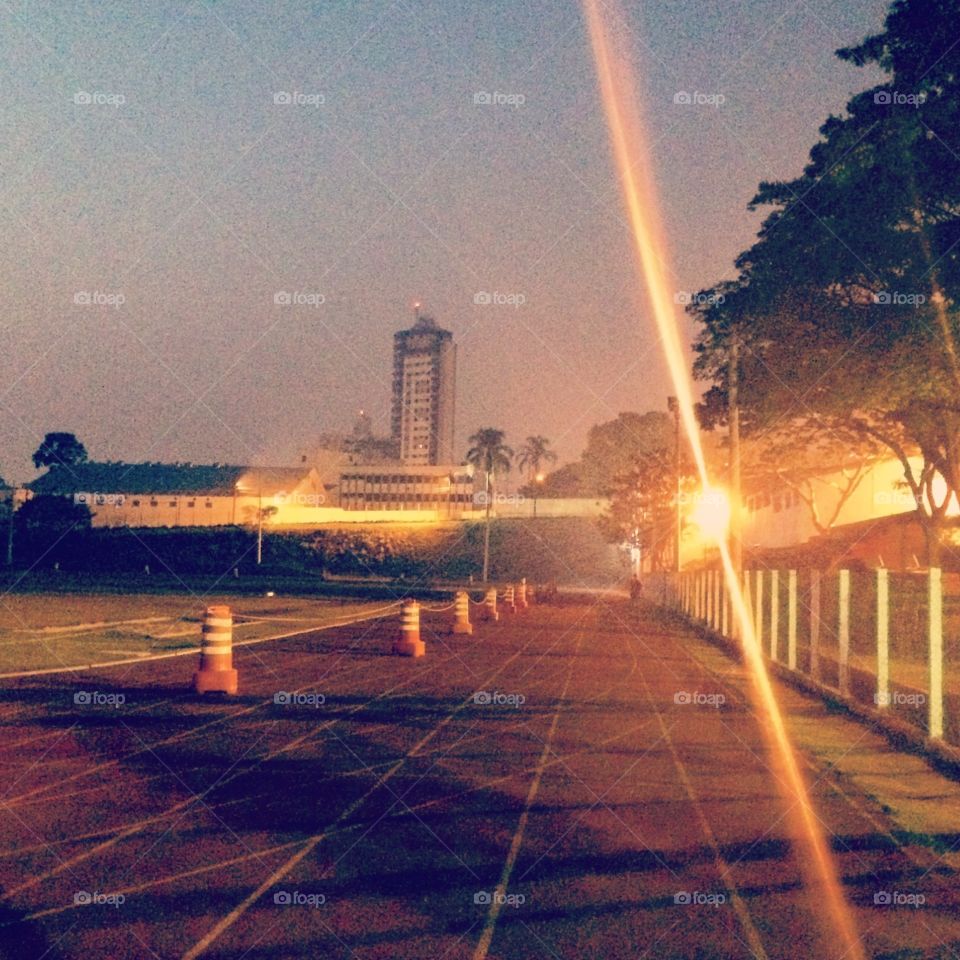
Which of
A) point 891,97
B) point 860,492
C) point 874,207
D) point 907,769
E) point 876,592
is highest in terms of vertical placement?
point 891,97

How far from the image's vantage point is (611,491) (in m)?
97.0

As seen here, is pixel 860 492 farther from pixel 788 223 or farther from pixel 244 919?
pixel 244 919

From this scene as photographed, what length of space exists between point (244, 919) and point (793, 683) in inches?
651

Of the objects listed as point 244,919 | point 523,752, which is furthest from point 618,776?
point 244,919

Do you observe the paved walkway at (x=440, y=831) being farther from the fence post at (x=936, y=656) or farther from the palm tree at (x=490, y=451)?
the palm tree at (x=490, y=451)

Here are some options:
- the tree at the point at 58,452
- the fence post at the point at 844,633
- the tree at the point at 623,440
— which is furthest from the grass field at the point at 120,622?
the tree at the point at 623,440

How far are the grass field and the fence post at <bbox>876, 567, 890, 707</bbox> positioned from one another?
12.9 metres

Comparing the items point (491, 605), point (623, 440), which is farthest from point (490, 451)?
point (491, 605)

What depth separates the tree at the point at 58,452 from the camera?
140875mm

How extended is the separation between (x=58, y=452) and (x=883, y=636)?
458 ft

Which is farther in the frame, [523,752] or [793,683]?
[793,683]

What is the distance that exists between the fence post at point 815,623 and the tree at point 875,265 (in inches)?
516

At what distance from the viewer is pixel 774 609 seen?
22.7 metres

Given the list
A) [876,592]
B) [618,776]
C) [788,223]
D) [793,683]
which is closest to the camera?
[618,776]
